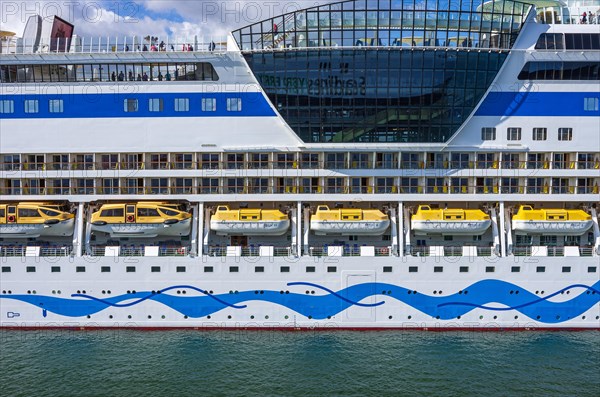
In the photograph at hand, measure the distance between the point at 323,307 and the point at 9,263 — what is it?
1420 centimetres

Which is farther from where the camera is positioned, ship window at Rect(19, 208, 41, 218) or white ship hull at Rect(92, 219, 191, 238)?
ship window at Rect(19, 208, 41, 218)

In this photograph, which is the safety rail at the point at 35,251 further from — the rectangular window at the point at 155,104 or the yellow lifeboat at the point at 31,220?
the rectangular window at the point at 155,104

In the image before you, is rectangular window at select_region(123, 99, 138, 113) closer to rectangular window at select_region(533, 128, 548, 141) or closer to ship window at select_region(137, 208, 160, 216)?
ship window at select_region(137, 208, 160, 216)

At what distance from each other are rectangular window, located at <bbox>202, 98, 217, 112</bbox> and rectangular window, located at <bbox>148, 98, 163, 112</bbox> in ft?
6.68

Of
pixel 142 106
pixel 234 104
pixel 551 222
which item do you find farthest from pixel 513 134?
pixel 142 106

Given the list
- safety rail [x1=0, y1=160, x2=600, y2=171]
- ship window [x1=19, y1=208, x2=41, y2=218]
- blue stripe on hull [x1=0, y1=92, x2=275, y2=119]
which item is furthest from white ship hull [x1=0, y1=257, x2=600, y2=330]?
blue stripe on hull [x1=0, y1=92, x2=275, y2=119]

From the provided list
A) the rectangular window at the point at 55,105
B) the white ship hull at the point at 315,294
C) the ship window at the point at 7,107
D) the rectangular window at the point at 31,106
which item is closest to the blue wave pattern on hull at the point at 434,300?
the white ship hull at the point at 315,294

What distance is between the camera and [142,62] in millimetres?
26562

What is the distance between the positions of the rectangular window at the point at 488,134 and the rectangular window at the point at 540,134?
1937 millimetres

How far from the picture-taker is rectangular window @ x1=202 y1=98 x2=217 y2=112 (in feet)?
87.8

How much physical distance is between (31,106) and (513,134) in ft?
75.6

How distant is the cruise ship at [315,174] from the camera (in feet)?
82.3

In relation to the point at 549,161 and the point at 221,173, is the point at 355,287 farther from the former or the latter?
the point at 549,161

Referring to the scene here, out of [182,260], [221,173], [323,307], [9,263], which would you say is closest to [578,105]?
[323,307]
